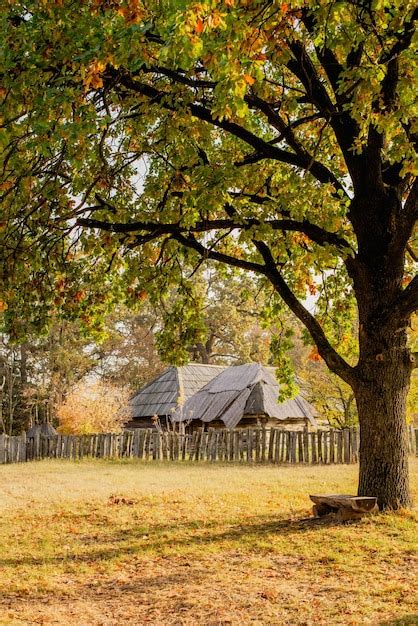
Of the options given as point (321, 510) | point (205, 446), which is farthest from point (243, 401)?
point (321, 510)

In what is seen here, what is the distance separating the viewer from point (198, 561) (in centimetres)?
751

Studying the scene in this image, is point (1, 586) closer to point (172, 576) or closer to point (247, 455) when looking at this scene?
point (172, 576)

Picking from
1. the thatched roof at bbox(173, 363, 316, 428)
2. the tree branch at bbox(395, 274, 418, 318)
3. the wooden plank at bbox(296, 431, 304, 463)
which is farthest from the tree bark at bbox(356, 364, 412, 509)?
the thatched roof at bbox(173, 363, 316, 428)

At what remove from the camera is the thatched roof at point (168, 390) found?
31.7 m

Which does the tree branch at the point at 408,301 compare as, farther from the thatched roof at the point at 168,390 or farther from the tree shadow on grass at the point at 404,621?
the thatched roof at the point at 168,390

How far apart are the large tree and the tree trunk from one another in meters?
0.02

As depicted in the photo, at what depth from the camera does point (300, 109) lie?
11656 mm

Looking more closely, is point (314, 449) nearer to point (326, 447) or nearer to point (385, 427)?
point (326, 447)

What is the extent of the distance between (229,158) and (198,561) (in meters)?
6.02

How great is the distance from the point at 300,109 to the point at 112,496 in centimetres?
781

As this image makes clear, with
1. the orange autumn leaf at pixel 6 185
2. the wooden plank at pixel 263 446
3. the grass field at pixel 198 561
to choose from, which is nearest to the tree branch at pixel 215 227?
the orange autumn leaf at pixel 6 185

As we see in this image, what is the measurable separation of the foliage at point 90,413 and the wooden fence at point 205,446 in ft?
9.73

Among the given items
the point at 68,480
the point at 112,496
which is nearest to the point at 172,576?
the point at 112,496

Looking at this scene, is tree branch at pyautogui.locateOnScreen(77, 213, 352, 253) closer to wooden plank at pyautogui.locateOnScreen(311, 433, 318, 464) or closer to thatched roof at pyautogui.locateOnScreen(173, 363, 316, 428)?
wooden plank at pyautogui.locateOnScreen(311, 433, 318, 464)
